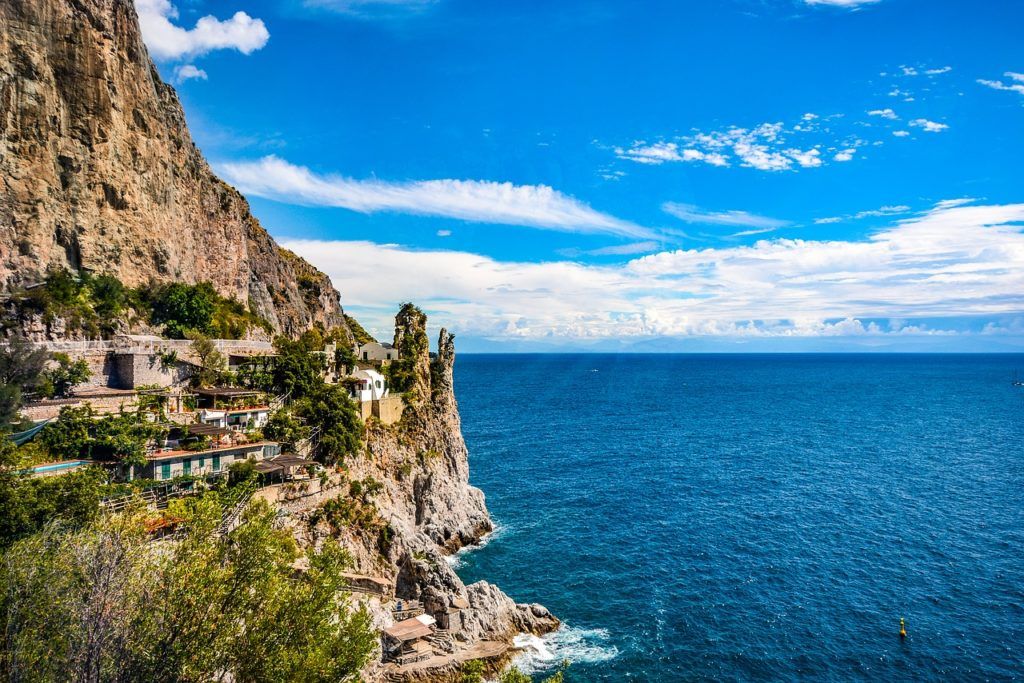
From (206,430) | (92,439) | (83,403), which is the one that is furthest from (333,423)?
(83,403)

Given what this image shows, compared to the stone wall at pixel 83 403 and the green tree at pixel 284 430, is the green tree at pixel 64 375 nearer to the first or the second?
the stone wall at pixel 83 403

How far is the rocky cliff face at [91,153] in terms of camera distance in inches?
2071

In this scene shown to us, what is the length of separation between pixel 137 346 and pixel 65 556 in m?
36.8

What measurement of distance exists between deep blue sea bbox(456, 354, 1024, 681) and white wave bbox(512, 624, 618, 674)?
0.55 feet

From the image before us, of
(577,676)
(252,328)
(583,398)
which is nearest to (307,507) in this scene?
(577,676)

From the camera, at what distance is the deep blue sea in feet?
124

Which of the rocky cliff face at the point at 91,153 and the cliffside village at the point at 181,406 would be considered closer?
the cliffside village at the point at 181,406

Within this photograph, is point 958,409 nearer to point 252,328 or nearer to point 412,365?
point 412,365

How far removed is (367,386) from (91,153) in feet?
114

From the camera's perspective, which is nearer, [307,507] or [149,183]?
[307,507]

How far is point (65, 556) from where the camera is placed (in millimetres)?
20250

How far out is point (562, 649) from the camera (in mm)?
38625

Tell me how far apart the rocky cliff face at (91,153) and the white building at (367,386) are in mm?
25015

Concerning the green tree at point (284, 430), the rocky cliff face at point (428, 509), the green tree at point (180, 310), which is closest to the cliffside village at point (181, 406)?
the green tree at point (284, 430)
